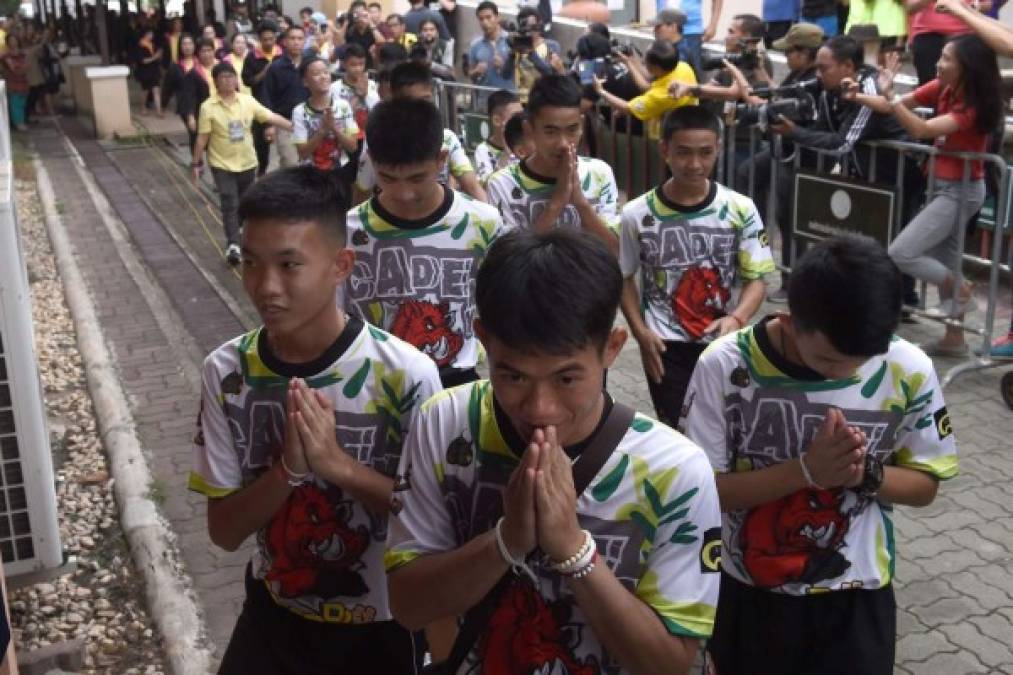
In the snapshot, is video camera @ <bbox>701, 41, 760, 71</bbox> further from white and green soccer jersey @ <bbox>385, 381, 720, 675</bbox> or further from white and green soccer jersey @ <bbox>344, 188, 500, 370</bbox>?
white and green soccer jersey @ <bbox>385, 381, 720, 675</bbox>

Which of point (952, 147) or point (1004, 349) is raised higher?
point (952, 147)

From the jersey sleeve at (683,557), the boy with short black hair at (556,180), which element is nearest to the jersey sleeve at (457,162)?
the boy with short black hair at (556,180)

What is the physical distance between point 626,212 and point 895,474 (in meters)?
2.42

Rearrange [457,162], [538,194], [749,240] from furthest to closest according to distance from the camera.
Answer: [457,162], [538,194], [749,240]

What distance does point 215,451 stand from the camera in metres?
2.88

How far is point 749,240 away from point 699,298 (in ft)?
1.05

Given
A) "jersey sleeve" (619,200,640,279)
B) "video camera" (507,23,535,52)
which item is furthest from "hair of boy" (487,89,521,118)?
"video camera" (507,23,535,52)

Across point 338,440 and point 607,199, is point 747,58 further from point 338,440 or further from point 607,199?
point 338,440

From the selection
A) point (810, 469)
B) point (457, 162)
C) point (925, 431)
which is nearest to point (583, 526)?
point (810, 469)

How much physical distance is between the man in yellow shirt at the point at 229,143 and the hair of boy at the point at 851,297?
8.72 metres

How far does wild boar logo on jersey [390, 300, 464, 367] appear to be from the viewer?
179 inches

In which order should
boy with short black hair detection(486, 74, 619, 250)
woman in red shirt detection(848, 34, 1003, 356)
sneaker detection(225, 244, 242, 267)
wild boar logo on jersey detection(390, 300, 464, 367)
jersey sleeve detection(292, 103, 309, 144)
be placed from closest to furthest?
wild boar logo on jersey detection(390, 300, 464, 367) → boy with short black hair detection(486, 74, 619, 250) → woman in red shirt detection(848, 34, 1003, 356) → jersey sleeve detection(292, 103, 309, 144) → sneaker detection(225, 244, 242, 267)

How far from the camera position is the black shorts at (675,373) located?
5.04m

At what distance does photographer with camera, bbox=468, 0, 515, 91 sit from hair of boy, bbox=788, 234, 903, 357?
448 inches
